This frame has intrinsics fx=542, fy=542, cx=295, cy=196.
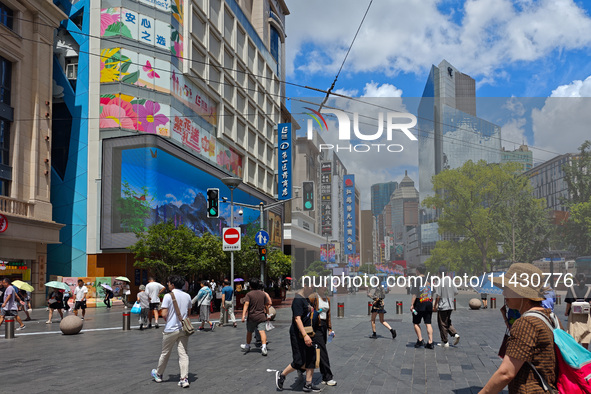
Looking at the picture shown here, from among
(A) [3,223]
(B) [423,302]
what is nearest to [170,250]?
(A) [3,223]

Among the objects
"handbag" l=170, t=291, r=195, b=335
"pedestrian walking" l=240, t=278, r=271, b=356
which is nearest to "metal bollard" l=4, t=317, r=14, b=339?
"pedestrian walking" l=240, t=278, r=271, b=356

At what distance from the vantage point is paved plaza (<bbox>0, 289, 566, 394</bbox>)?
8148 millimetres

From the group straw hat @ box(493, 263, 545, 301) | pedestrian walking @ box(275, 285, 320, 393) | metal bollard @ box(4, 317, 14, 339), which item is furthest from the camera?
metal bollard @ box(4, 317, 14, 339)

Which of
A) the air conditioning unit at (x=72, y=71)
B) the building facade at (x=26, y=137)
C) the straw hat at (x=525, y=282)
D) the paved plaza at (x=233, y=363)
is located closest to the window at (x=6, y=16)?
the building facade at (x=26, y=137)

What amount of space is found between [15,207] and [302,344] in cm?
2547

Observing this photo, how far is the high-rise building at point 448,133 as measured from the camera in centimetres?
1627

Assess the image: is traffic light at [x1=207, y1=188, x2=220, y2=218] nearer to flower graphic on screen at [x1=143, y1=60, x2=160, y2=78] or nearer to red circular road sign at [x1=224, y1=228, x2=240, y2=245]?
red circular road sign at [x1=224, y1=228, x2=240, y2=245]

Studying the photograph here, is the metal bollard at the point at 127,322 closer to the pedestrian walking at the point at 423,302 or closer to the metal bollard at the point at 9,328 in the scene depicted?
the metal bollard at the point at 9,328

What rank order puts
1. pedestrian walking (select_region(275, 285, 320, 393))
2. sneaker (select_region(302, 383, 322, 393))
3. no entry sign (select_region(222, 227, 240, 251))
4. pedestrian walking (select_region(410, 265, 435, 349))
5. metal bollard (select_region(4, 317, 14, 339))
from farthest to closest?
no entry sign (select_region(222, 227, 240, 251))
metal bollard (select_region(4, 317, 14, 339))
pedestrian walking (select_region(410, 265, 435, 349))
pedestrian walking (select_region(275, 285, 320, 393))
sneaker (select_region(302, 383, 322, 393))

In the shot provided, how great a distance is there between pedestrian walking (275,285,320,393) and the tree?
17.7 m

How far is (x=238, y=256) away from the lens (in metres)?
29.7

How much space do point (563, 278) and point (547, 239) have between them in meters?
1.19

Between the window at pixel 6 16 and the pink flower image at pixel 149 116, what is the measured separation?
26.5 ft

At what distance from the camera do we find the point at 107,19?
114ft
